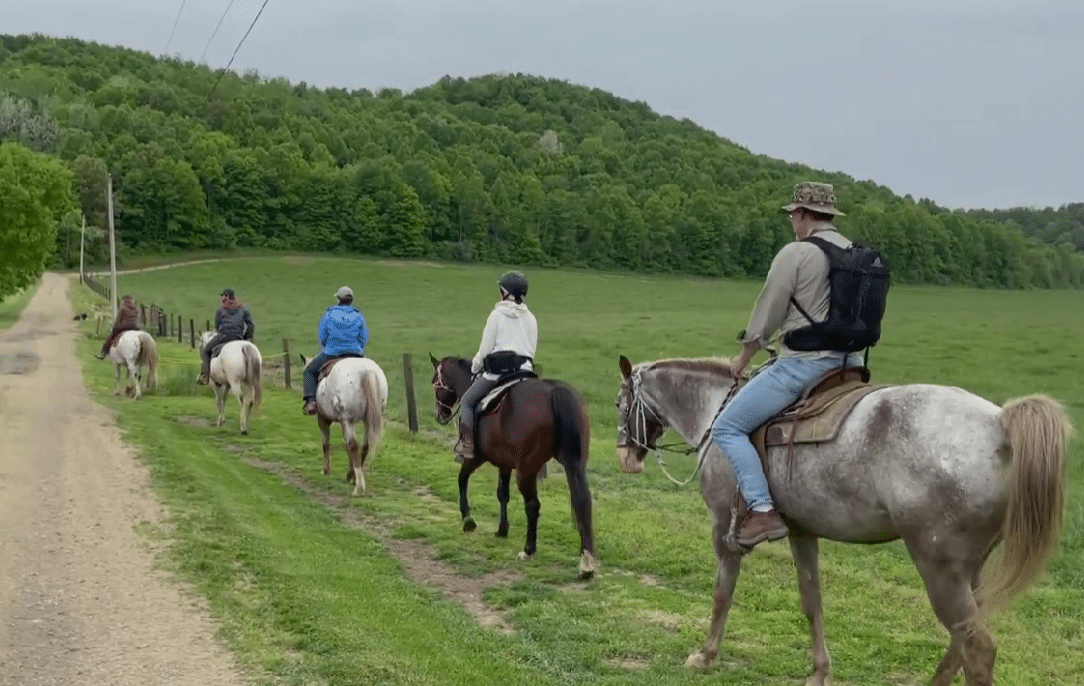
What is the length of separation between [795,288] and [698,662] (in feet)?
8.13

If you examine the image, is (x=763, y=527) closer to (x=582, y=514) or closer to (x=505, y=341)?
(x=582, y=514)

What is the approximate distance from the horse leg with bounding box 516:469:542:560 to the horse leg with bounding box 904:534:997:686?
475 cm

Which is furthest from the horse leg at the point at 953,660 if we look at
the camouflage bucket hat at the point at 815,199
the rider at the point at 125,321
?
the rider at the point at 125,321

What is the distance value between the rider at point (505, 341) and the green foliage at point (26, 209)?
23868mm

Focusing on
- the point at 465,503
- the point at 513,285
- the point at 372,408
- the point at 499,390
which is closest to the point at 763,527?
the point at 499,390

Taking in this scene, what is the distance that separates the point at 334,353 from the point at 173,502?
3.17 m

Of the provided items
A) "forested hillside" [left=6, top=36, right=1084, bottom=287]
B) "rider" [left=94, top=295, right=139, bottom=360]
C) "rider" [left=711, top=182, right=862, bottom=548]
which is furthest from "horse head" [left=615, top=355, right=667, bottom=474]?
"forested hillside" [left=6, top=36, right=1084, bottom=287]

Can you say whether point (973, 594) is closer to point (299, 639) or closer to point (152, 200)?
point (299, 639)

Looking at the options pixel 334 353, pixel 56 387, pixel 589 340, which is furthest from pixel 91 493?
pixel 589 340

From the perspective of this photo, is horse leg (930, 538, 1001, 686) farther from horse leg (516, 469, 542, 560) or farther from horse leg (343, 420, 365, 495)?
horse leg (343, 420, 365, 495)

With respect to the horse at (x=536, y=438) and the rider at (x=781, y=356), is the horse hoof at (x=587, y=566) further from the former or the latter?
the rider at (x=781, y=356)

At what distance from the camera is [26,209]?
29547 mm

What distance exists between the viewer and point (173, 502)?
11867 millimetres

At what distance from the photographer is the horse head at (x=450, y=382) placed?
459 inches
